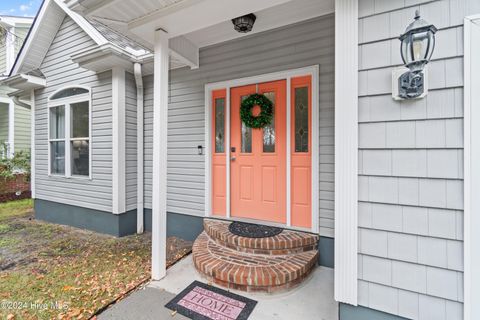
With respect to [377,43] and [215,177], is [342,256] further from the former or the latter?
[215,177]

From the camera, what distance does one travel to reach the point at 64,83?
4.56 m

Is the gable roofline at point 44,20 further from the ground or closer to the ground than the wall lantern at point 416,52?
further from the ground

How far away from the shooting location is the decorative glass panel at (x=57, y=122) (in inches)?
184

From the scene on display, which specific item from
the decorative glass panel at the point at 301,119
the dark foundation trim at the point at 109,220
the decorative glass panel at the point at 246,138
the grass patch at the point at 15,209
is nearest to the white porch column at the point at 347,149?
the decorative glass panel at the point at 301,119

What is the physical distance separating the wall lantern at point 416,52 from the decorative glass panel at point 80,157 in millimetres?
4902

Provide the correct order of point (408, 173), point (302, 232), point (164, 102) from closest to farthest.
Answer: point (408, 173) → point (164, 102) → point (302, 232)

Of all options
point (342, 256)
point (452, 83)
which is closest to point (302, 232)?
point (342, 256)

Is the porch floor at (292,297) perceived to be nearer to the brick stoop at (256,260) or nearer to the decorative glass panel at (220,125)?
the brick stoop at (256,260)

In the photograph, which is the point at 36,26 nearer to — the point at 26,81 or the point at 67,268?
the point at 26,81

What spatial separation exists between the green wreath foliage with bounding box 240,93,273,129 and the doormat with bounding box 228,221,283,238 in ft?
4.45
